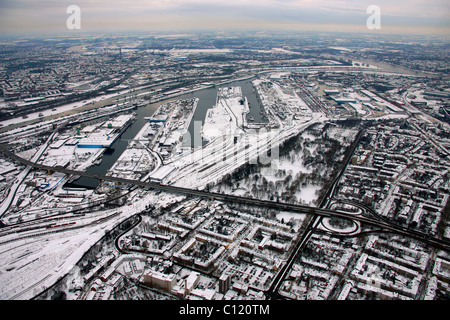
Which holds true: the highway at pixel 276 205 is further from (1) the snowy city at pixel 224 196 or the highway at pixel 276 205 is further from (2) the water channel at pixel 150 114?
(2) the water channel at pixel 150 114

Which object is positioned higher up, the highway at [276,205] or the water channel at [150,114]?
the water channel at [150,114]

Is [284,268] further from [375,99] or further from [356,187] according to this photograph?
[375,99]

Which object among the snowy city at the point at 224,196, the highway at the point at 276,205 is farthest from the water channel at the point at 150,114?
the highway at the point at 276,205

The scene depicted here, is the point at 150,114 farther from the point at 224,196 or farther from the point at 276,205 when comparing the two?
the point at 276,205

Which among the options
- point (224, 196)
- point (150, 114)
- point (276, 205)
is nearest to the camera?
point (276, 205)

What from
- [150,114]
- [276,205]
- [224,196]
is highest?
[150,114]

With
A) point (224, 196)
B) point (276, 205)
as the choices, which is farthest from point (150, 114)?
point (276, 205)

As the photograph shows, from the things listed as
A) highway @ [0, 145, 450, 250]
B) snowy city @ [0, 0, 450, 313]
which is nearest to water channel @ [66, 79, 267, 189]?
snowy city @ [0, 0, 450, 313]

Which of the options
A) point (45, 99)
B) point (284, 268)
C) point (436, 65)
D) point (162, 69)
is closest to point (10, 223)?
point (284, 268)

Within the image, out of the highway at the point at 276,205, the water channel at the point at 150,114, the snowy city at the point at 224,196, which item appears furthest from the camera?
the water channel at the point at 150,114
